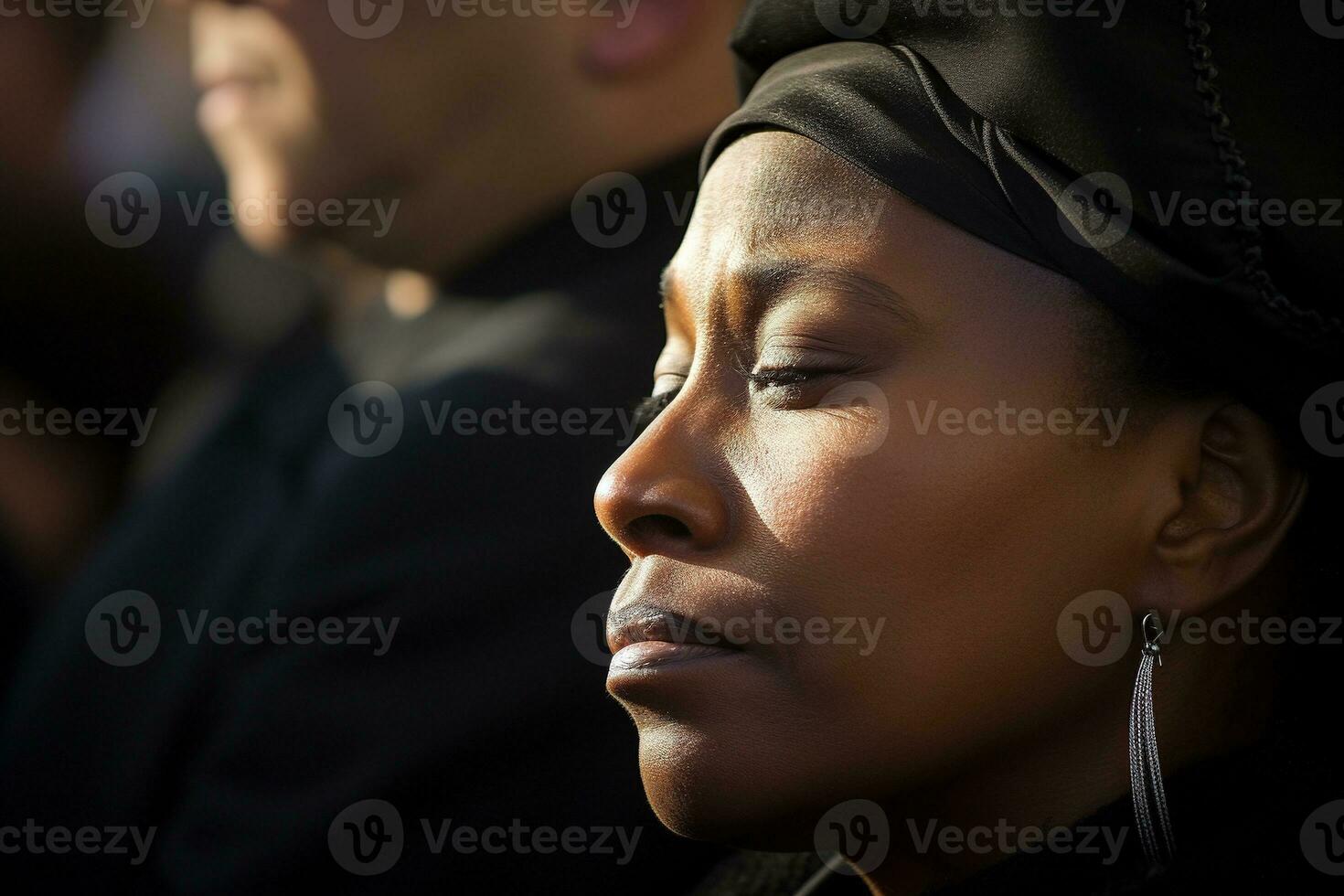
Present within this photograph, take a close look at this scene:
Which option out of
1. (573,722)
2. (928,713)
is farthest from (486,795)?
(928,713)

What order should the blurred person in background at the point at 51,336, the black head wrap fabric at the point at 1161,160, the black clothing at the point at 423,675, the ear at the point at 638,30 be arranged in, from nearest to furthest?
the black head wrap fabric at the point at 1161,160 → the black clothing at the point at 423,675 → the ear at the point at 638,30 → the blurred person in background at the point at 51,336

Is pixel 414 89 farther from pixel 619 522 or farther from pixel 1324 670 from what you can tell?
pixel 1324 670

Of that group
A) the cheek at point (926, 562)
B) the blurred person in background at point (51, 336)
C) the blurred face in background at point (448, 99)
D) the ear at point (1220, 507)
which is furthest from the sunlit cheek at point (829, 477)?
the blurred person in background at point (51, 336)

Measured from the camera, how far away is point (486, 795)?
1.58m

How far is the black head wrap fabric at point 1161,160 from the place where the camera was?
3.37 feet

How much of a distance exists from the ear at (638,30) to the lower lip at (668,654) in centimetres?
94

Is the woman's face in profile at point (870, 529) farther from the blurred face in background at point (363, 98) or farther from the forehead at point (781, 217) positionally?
the blurred face in background at point (363, 98)

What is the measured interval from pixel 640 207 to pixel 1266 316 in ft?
3.04

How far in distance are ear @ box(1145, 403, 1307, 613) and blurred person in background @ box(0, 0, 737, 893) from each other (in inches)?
27.6

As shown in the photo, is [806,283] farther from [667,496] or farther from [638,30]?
[638,30]

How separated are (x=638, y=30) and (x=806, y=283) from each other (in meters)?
0.82

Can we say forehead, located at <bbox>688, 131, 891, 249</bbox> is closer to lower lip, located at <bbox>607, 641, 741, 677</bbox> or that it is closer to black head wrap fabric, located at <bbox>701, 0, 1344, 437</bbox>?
black head wrap fabric, located at <bbox>701, 0, 1344, 437</bbox>

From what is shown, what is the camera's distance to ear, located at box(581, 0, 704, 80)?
5.86ft

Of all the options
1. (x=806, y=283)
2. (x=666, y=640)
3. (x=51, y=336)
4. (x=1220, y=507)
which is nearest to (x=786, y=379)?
(x=806, y=283)
